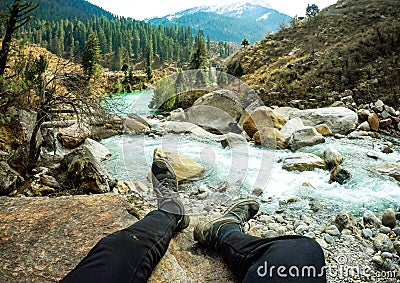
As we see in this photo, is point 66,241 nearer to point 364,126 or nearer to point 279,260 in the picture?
point 279,260

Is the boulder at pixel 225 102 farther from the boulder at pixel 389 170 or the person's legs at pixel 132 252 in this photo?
the person's legs at pixel 132 252

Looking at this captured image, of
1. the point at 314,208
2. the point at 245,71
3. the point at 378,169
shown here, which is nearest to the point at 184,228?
the point at 314,208

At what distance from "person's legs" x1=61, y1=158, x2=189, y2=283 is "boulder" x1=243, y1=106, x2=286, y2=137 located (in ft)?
19.8

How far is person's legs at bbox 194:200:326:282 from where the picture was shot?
1280 millimetres

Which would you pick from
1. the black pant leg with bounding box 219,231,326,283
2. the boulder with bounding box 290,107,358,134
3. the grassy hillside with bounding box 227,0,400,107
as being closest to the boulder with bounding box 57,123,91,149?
the black pant leg with bounding box 219,231,326,283

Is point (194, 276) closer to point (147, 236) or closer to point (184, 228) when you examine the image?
point (147, 236)

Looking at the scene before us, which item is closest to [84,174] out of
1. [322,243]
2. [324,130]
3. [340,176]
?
[322,243]

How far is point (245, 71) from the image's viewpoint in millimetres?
27312

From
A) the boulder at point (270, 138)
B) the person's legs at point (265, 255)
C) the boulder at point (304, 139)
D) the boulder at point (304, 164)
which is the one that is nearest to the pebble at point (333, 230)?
the person's legs at point (265, 255)

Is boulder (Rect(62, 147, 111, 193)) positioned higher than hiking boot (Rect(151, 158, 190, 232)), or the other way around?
hiking boot (Rect(151, 158, 190, 232))

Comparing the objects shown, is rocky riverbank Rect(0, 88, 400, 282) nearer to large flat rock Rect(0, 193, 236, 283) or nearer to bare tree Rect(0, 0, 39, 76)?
large flat rock Rect(0, 193, 236, 283)

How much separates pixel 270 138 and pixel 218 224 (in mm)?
5828

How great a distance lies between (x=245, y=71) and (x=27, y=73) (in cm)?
2505

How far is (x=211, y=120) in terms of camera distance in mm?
8391
